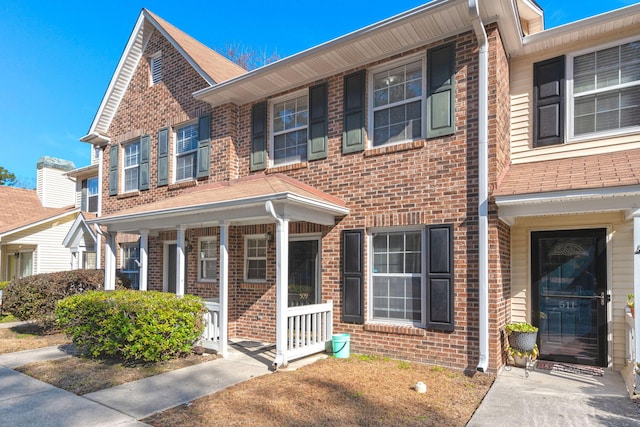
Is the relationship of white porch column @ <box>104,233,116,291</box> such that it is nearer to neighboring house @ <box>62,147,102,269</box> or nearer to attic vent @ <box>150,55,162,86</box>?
neighboring house @ <box>62,147,102,269</box>

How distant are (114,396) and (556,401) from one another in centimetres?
543

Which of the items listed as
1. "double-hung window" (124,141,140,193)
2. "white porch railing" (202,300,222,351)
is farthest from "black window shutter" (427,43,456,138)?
"double-hung window" (124,141,140,193)

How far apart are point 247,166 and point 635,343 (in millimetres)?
7447

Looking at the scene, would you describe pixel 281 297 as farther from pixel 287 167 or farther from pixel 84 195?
pixel 84 195

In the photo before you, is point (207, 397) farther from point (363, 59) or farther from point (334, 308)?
point (363, 59)

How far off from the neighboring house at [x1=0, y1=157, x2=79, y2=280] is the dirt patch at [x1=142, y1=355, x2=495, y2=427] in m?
15.3

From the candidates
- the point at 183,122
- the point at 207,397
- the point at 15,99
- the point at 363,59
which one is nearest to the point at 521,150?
the point at 363,59

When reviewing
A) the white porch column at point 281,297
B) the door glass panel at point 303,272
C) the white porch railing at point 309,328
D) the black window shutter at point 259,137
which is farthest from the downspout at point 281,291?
the black window shutter at point 259,137

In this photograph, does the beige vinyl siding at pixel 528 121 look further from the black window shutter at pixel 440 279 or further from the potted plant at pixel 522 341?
the potted plant at pixel 522 341

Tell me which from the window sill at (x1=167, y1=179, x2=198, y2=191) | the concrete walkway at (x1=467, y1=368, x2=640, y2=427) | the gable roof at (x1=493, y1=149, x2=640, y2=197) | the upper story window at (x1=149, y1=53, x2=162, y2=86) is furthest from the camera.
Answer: the upper story window at (x1=149, y1=53, x2=162, y2=86)

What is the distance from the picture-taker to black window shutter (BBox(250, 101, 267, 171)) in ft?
29.8

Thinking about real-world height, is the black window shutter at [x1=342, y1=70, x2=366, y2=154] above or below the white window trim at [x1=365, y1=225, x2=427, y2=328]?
above

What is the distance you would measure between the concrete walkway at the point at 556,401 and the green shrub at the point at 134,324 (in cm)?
462

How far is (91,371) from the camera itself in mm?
6391
